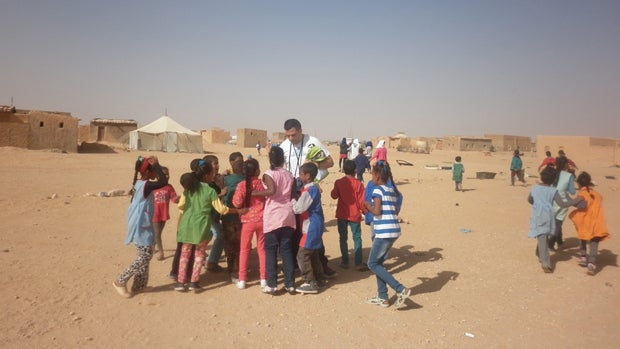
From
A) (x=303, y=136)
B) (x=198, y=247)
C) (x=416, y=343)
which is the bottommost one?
(x=416, y=343)

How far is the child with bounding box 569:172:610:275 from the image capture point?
511 cm

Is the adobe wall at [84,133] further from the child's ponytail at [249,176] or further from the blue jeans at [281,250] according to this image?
the blue jeans at [281,250]

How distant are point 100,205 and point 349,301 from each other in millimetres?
7195

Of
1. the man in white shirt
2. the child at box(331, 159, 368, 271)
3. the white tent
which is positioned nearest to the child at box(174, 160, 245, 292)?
the man in white shirt

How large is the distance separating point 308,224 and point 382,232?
84 centimetres

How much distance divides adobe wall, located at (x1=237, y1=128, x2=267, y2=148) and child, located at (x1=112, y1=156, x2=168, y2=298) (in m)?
38.5

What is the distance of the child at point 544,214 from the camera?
5.09m

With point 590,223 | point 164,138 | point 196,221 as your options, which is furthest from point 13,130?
point 590,223

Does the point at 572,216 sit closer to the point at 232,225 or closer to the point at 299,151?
the point at 299,151

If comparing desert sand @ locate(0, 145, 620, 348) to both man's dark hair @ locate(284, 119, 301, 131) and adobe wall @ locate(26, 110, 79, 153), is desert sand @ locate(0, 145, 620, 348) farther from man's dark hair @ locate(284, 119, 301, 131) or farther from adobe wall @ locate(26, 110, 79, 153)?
adobe wall @ locate(26, 110, 79, 153)

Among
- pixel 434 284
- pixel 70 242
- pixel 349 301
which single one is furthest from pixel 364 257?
pixel 70 242

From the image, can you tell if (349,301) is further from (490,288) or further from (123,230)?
(123,230)

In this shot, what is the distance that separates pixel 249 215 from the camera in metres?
4.40

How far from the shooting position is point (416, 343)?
3236 millimetres
